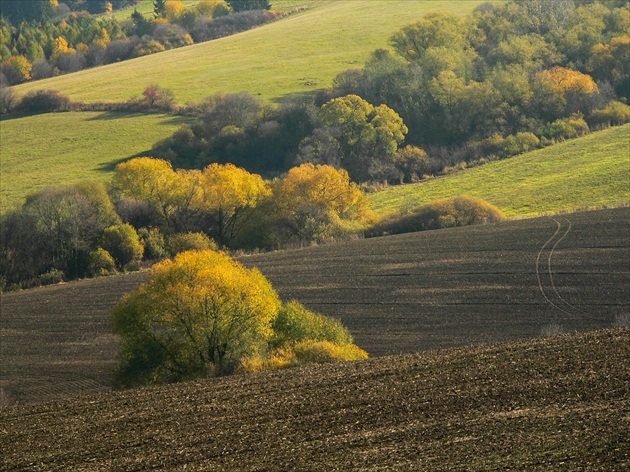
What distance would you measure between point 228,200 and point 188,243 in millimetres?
5431

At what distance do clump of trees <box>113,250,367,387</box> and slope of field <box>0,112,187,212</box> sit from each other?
4374 centimetres

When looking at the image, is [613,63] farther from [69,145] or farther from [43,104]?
[43,104]

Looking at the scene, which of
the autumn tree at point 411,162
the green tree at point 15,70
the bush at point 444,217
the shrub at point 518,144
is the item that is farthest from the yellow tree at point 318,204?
the green tree at point 15,70

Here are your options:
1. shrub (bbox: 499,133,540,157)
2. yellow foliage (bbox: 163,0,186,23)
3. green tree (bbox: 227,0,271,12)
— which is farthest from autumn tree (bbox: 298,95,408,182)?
green tree (bbox: 227,0,271,12)

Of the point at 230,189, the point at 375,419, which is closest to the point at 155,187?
the point at 230,189

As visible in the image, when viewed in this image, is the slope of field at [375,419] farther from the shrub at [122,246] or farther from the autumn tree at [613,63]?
the autumn tree at [613,63]

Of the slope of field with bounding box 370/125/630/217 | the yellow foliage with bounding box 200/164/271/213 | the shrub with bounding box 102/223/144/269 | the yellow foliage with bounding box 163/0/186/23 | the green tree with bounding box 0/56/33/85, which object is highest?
the yellow foliage with bounding box 163/0/186/23

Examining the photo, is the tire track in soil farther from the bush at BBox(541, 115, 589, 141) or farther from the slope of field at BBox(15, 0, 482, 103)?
the slope of field at BBox(15, 0, 482, 103)

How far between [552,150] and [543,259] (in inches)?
1465

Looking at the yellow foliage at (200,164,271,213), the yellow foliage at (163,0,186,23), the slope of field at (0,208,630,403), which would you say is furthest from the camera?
the yellow foliage at (163,0,186,23)

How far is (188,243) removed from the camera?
2918 inches

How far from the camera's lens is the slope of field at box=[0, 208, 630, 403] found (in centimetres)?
4959

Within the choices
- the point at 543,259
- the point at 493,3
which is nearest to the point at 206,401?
the point at 543,259

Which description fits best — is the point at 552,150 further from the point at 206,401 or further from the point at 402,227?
the point at 206,401
